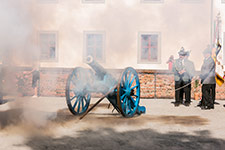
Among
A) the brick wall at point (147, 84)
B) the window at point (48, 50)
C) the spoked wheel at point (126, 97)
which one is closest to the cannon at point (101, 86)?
the spoked wheel at point (126, 97)

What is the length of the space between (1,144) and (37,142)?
43 cm

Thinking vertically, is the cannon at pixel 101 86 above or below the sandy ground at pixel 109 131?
above

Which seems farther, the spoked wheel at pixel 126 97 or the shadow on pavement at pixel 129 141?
the spoked wheel at pixel 126 97

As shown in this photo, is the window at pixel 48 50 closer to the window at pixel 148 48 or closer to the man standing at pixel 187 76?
the man standing at pixel 187 76

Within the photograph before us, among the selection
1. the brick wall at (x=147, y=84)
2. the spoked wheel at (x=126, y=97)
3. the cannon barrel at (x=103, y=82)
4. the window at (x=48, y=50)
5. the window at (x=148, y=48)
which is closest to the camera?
the window at (x=48, y=50)

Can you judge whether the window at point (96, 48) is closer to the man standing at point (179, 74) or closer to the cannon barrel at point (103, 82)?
the cannon barrel at point (103, 82)

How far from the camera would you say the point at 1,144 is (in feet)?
12.4

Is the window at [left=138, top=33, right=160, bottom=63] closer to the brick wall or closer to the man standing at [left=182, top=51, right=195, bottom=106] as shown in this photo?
the brick wall

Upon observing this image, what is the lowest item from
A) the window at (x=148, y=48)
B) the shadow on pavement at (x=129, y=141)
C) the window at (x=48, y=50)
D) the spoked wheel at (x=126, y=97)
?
the shadow on pavement at (x=129, y=141)

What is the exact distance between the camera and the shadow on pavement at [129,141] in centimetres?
374

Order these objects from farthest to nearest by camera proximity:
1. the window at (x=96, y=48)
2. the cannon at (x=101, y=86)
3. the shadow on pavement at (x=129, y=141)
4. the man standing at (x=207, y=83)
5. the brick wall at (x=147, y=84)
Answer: the brick wall at (x=147, y=84) < the man standing at (x=207, y=83) < the window at (x=96, y=48) < the cannon at (x=101, y=86) < the shadow on pavement at (x=129, y=141)

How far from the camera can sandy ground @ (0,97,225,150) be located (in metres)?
3.83

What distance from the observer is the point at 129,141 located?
406 centimetres

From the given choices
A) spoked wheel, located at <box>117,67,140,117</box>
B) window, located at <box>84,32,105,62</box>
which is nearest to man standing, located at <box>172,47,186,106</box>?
window, located at <box>84,32,105,62</box>
